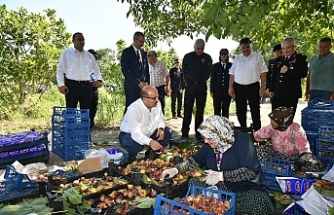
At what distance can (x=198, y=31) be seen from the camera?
10.3 m

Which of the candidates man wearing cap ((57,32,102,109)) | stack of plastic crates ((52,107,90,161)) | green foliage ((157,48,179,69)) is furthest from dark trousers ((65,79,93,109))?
green foliage ((157,48,179,69))

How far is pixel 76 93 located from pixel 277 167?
3381 mm

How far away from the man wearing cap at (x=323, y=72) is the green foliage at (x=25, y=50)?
18.9ft

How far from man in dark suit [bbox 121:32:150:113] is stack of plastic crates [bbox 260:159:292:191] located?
242 cm

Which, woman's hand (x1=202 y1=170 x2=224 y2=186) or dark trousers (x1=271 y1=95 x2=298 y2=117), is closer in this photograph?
woman's hand (x1=202 y1=170 x2=224 y2=186)

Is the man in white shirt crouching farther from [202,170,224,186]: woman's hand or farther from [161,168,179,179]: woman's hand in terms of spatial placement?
[202,170,224,186]: woman's hand

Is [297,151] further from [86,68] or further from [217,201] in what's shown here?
[86,68]

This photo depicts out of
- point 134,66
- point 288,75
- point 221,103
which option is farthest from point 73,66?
point 288,75

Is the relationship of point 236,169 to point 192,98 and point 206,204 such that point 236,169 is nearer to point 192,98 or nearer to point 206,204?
point 206,204

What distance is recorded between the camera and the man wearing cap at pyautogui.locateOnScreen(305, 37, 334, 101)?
5647mm

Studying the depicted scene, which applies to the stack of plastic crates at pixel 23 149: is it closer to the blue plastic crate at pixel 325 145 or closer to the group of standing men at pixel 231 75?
the group of standing men at pixel 231 75

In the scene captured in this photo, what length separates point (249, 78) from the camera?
5.86m

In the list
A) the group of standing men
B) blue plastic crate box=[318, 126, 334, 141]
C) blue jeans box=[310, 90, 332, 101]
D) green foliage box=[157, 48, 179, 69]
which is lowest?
blue plastic crate box=[318, 126, 334, 141]

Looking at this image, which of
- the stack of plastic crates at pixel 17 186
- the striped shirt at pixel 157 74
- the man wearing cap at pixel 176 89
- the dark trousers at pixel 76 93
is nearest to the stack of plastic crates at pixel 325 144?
the stack of plastic crates at pixel 17 186
